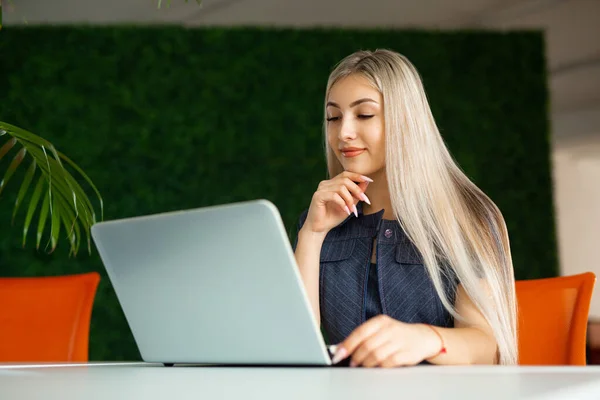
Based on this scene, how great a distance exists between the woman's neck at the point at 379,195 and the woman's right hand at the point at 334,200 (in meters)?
0.12

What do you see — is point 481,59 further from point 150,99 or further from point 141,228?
point 141,228

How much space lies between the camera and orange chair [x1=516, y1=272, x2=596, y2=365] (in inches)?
70.1

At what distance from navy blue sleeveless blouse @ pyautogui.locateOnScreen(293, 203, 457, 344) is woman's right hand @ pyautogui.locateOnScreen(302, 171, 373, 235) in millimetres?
141

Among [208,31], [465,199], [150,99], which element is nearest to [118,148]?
[150,99]

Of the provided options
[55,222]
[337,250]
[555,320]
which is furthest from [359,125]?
[55,222]

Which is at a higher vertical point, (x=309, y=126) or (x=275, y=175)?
(x=309, y=126)

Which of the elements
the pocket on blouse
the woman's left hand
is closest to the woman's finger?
the woman's left hand

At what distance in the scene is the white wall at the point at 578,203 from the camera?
454 cm

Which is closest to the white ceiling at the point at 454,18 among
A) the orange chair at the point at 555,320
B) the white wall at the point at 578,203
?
the white wall at the point at 578,203

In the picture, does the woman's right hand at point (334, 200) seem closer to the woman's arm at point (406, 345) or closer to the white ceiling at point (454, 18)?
the woman's arm at point (406, 345)

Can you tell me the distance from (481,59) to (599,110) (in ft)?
2.54

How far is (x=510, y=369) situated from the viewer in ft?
3.25

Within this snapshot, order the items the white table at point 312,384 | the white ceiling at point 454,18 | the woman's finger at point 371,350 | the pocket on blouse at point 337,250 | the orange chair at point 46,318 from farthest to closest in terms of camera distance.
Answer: the white ceiling at point 454,18
the orange chair at point 46,318
the pocket on blouse at point 337,250
the woman's finger at point 371,350
the white table at point 312,384

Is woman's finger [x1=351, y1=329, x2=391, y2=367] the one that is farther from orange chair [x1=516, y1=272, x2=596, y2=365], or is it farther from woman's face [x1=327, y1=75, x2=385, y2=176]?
orange chair [x1=516, y1=272, x2=596, y2=365]
